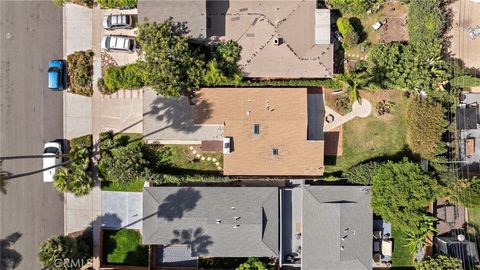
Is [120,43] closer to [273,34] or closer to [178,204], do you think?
[273,34]

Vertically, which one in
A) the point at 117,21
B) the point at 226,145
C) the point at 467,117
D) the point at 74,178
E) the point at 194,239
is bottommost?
the point at 194,239

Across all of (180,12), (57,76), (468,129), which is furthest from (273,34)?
(57,76)

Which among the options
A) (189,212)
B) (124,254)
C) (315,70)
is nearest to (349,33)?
(315,70)

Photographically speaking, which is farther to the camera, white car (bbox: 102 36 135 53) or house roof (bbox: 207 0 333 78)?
white car (bbox: 102 36 135 53)

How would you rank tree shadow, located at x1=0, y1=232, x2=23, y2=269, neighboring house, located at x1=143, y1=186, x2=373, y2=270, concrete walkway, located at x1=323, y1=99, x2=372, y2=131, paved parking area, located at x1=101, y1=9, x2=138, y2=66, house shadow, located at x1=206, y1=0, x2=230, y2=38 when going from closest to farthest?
house shadow, located at x1=206, y1=0, x2=230, y2=38, neighboring house, located at x1=143, y1=186, x2=373, y2=270, paved parking area, located at x1=101, y1=9, x2=138, y2=66, concrete walkway, located at x1=323, y1=99, x2=372, y2=131, tree shadow, located at x1=0, y1=232, x2=23, y2=269

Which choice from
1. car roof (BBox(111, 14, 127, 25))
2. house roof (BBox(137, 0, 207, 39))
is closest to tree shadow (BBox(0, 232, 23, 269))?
car roof (BBox(111, 14, 127, 25))

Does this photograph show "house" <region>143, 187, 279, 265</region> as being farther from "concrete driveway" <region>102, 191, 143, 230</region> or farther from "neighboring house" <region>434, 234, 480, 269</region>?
"neighboring house" <region>434, 234, 480, 269</region>

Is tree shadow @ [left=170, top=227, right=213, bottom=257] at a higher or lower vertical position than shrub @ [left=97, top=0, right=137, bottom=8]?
lower
